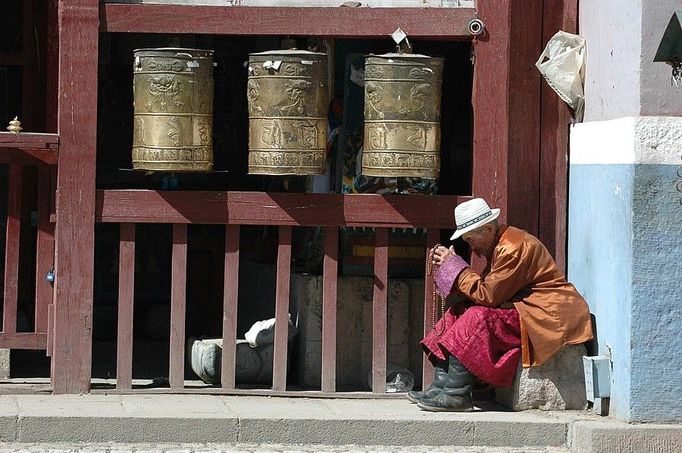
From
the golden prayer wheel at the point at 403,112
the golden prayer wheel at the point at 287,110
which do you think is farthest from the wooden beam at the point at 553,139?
the golden prayer wheel at the point at 287,110

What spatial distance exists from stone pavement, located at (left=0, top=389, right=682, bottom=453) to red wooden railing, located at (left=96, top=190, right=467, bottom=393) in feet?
1.42

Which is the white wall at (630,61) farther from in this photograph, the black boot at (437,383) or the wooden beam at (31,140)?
the wooden beam at (31,140)

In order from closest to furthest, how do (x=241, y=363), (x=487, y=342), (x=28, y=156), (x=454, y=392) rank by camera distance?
(x=487, y=342) → (x=454, y=392) → (x=28, y=156) → (x=241, y=363)

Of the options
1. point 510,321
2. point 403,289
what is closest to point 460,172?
point 403,289

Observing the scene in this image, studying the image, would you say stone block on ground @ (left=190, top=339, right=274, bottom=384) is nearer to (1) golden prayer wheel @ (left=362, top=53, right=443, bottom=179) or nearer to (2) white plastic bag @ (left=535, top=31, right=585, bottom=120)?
(1) golden prayer wheel @ (left=362, top=53, right=443, bottom=179)

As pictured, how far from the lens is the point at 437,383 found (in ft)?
23.7

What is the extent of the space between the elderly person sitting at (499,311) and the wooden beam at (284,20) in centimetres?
103

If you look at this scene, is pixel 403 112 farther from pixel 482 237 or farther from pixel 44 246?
pixel 44 246

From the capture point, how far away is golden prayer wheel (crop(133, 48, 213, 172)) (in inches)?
283

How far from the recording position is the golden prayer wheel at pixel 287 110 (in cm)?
720

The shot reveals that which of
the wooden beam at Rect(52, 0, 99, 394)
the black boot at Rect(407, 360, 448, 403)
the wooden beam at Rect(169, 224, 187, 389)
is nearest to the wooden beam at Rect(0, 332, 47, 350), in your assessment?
the wooden beam at Rect(52, 0, 99, 394)

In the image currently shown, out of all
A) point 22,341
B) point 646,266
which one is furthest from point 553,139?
point 22,341

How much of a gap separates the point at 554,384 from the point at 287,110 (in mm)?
2026

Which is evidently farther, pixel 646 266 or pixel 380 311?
pixel 380 311
